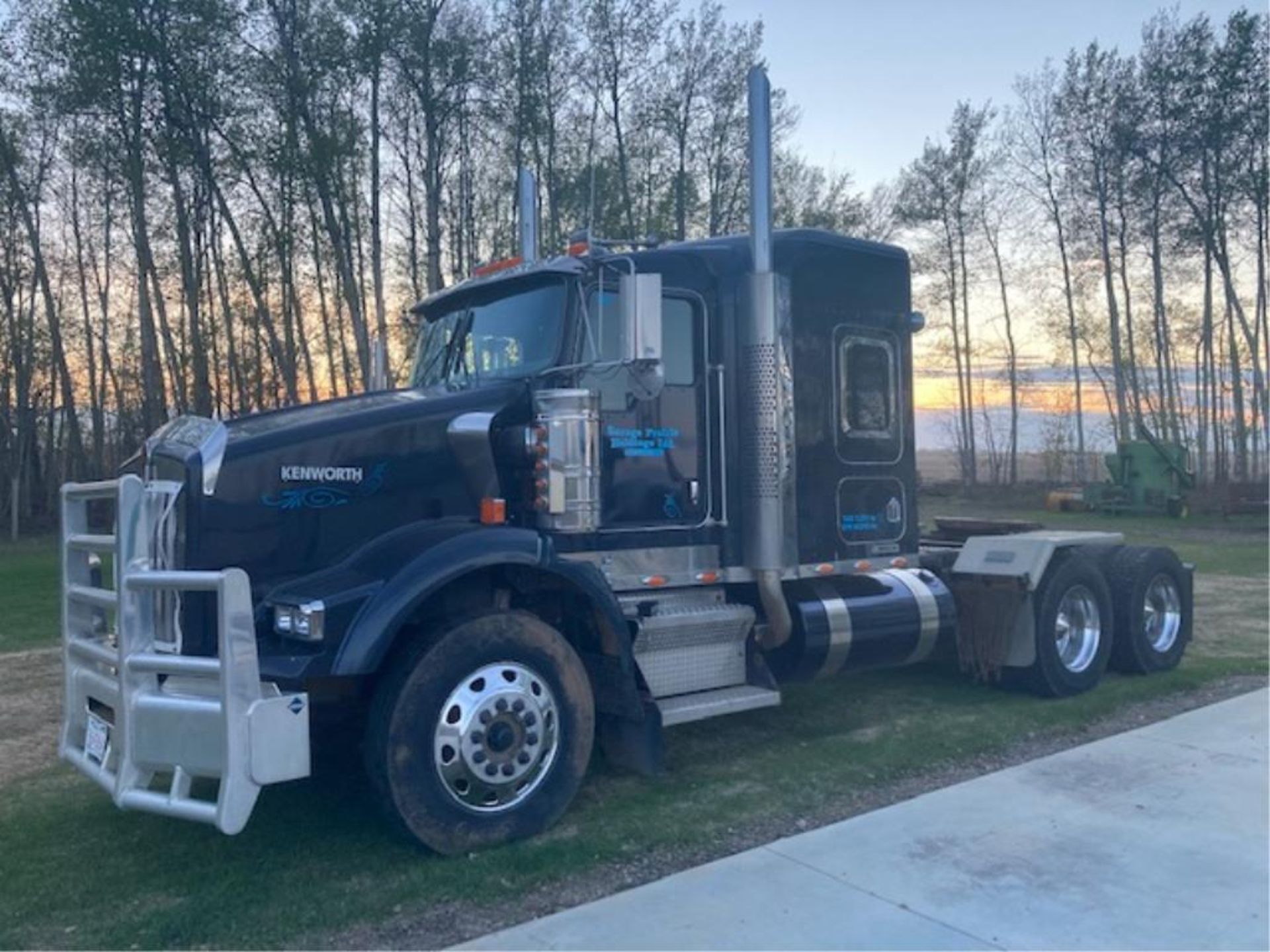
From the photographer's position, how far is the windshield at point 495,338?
5734 millimetres

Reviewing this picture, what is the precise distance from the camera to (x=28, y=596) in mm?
14336

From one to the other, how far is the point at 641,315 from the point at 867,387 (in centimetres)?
232

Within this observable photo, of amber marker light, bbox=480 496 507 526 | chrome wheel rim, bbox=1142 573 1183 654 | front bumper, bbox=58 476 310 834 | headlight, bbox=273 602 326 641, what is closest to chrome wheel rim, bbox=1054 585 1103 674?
chrome wheel rim, bbox=1142 573 1183 654

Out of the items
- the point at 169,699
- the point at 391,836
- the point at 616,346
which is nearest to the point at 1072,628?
the point at 616,346

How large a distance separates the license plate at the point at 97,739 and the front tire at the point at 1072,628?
589 cm

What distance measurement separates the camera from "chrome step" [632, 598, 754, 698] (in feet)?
18.9

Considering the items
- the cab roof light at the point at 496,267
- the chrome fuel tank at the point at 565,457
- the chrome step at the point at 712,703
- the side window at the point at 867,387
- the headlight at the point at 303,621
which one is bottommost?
the chrome step at the point at 712,703

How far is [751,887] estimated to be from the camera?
4.35 metres

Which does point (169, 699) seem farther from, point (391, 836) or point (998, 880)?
point (998, 880)

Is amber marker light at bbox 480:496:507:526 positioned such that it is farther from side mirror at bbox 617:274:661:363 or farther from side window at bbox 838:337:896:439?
side window at bbox 838:337:896:439

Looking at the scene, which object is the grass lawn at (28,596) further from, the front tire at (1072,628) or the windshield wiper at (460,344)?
the front tire at (1072,628)

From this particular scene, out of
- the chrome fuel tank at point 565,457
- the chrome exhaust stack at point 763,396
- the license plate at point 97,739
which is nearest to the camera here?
the license plate at point 97,739

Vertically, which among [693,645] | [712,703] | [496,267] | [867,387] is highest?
[496,267]

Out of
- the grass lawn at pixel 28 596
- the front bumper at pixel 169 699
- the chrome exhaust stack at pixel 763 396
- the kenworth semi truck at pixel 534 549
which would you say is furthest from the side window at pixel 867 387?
the grass lawn at pixel 28 596
